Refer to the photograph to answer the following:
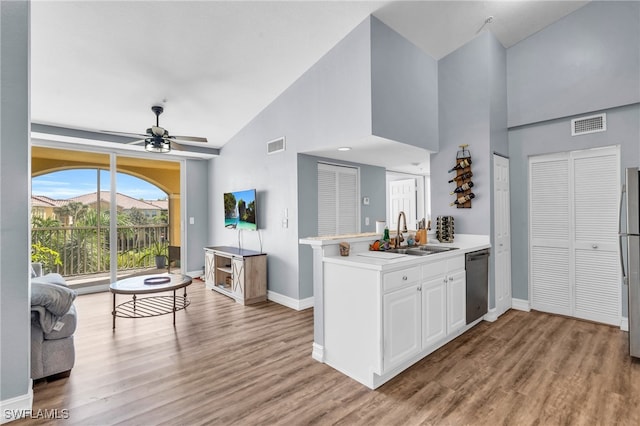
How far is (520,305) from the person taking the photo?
424 centimetres

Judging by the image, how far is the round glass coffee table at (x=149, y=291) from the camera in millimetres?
3457

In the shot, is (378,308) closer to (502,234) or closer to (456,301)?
(456,301)

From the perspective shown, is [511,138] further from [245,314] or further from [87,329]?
[87,329]

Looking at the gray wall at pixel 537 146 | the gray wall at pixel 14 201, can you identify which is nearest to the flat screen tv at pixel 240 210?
the gray wall at pixel 14 201

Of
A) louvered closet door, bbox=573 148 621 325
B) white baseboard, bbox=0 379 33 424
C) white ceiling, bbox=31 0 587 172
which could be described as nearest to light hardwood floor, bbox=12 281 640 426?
white baseboard, bbox=0 379 33 424

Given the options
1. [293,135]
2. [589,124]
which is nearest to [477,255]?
[589,124]

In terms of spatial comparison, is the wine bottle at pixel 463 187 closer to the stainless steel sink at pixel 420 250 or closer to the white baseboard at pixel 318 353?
the stainless steel sink at pixel 420 250

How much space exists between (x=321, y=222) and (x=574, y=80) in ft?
11.7

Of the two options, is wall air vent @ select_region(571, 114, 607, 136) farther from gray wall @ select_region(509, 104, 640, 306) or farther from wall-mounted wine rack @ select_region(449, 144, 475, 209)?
wall-mounted wine rack @ select_region(449, 144, 475, 209)

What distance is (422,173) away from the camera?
6.87 m

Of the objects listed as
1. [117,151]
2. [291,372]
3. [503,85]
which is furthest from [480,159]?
[117,151]

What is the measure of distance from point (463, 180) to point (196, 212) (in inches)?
200

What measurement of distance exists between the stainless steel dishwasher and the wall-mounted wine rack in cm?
68

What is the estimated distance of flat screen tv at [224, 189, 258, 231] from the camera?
4.92 metres
